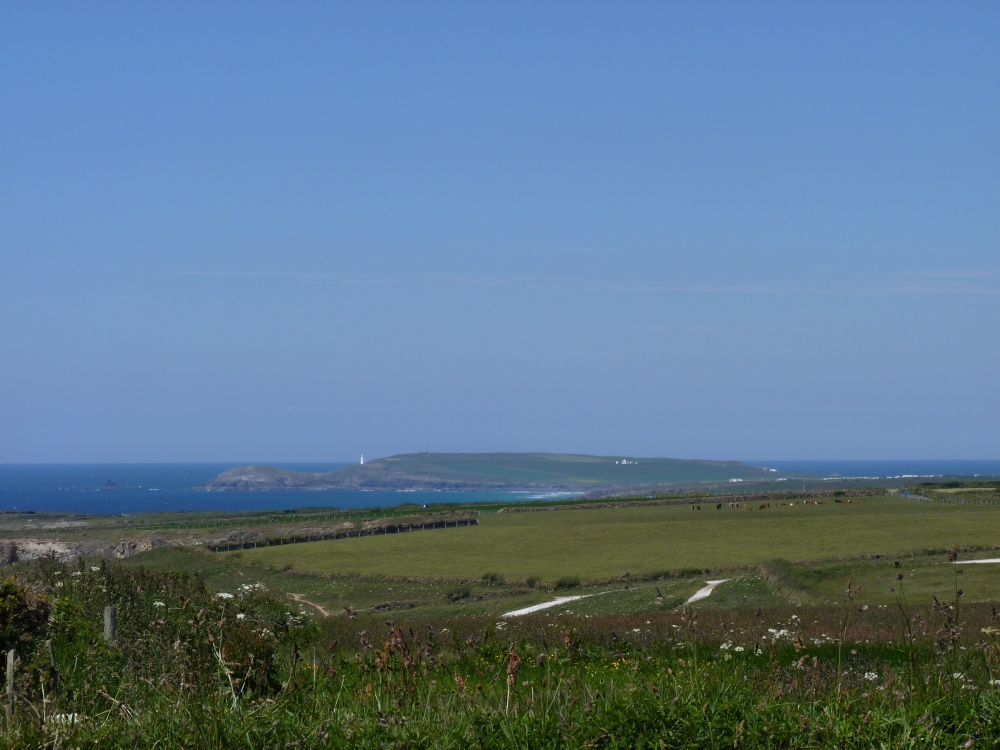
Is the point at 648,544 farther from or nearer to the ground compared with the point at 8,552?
farther from the ground

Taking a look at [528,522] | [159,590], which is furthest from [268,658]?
[528,522]

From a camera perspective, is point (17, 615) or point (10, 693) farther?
point (17, 615)

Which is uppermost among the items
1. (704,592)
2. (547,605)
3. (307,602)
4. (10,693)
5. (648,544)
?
(10,693)

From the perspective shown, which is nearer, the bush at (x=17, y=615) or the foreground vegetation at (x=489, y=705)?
the foreground vegetation at (x=489, y=705)

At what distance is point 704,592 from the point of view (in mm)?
31453

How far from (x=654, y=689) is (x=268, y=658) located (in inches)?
155

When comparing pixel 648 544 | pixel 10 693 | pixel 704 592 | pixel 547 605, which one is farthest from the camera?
pixel 648 544

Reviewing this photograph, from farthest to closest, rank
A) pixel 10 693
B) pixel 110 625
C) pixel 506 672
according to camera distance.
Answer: pixel 110 625 < pixel 506 672 < pixel 10 693

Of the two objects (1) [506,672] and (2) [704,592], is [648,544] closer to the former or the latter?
(2) [704,592]

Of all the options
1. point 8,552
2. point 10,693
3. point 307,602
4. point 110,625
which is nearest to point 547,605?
point 307,602

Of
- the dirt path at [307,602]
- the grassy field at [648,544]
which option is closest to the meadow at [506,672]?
the dirt path at [307,602]

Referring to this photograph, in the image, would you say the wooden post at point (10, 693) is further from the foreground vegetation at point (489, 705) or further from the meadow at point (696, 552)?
the meadow at point (696, 552)

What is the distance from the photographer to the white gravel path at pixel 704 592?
2977 centimetres

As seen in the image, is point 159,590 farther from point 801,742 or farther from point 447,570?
point 447,570
